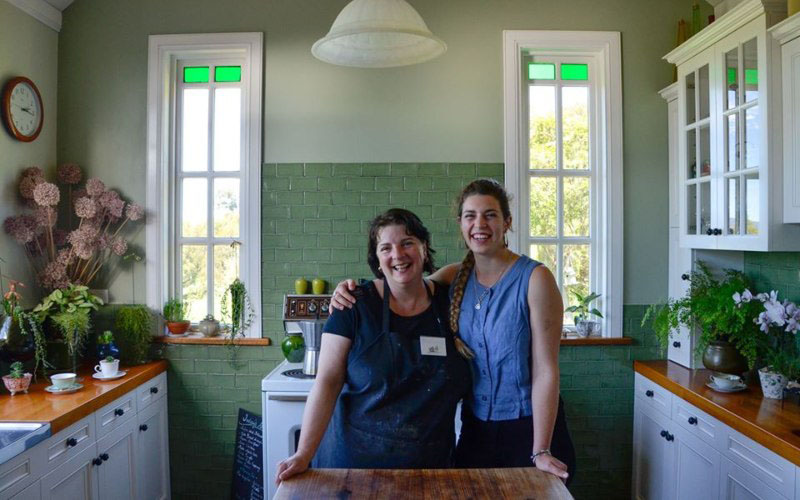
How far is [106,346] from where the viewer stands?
348cm

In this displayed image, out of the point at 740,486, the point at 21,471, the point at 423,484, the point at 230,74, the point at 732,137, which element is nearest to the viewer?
the point at 423,484

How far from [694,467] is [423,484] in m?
1.83

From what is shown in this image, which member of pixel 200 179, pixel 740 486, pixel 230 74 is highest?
pixel 230 74

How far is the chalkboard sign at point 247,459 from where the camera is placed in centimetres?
361

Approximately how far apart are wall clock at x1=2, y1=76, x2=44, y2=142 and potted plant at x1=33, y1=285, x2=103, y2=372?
90cm

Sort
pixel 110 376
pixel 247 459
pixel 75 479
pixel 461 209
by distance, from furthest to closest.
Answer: pixel 247 459, pixel 110 376, pixel 75 479, pixel 461 209

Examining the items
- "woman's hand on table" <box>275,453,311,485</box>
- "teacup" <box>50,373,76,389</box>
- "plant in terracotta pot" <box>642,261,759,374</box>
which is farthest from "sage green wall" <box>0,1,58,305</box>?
"plant in terracotta pot" <box>642,261,759,374</box>

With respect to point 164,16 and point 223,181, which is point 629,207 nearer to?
point 223,181

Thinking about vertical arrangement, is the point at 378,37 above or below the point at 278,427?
above

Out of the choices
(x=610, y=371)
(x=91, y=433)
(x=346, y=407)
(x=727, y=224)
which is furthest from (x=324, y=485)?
(x=610, y=371)

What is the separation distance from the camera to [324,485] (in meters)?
1.70

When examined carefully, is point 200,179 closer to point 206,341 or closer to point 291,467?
point 206,341

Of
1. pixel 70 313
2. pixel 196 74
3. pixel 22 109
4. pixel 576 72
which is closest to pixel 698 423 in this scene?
pixel 576 72

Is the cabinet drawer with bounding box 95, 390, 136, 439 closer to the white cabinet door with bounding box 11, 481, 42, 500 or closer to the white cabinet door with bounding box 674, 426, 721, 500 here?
the white cabinet door with bounding box 11, 481, 42, 500
